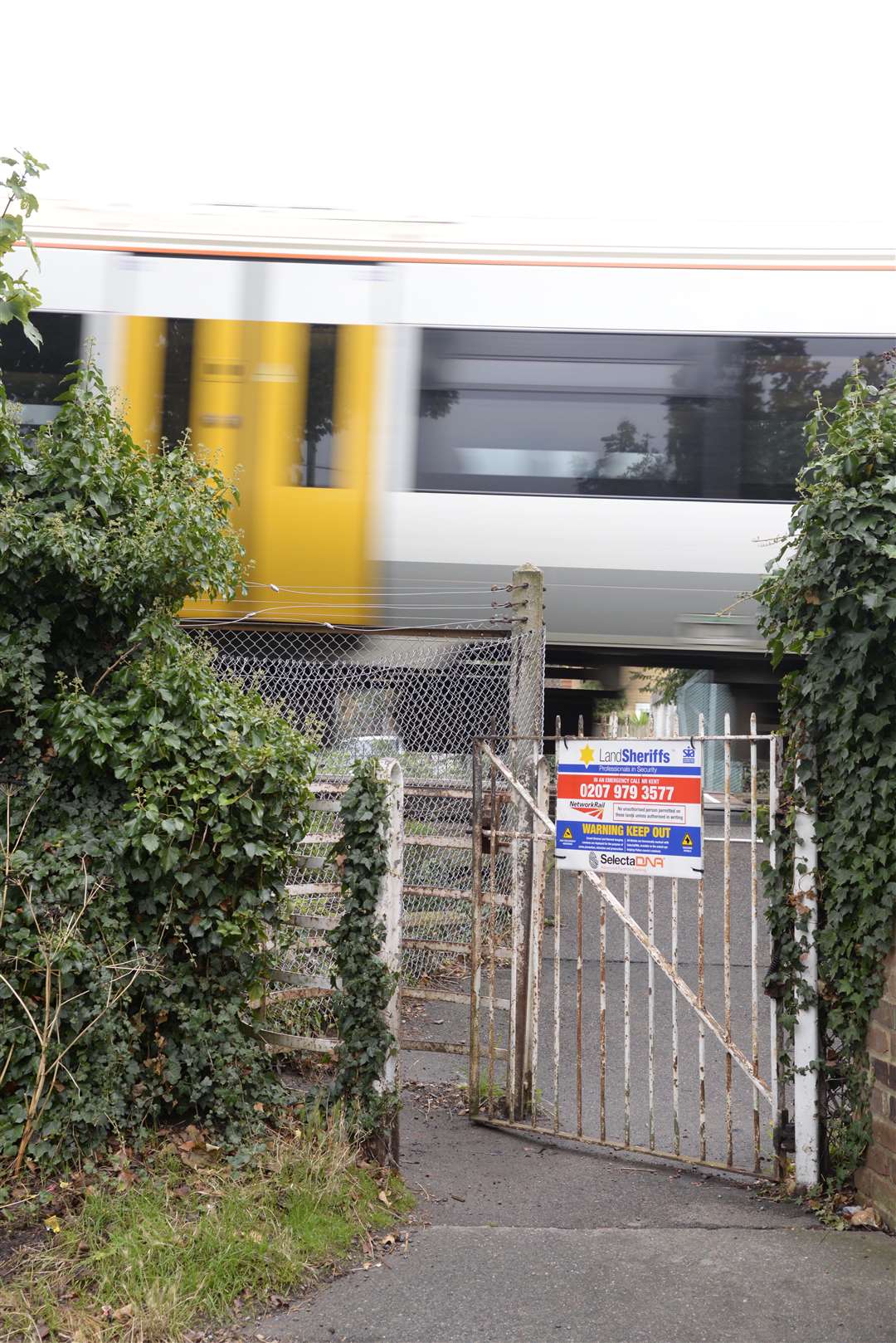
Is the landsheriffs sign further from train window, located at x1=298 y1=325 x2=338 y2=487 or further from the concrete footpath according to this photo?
train window, located at x1=298 y1=325 x2=338 y2=487

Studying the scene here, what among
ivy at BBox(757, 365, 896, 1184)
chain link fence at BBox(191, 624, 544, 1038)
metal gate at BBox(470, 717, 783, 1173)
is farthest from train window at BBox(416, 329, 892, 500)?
ivy at BBox(757, 365, 896, 1184)

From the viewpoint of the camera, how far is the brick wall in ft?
12.8

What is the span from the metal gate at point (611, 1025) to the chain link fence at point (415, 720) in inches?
13.9

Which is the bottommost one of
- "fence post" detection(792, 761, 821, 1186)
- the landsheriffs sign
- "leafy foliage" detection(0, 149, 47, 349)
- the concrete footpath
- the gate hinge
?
the concrete footpath

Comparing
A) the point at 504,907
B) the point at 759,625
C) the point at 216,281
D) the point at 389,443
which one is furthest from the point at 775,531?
the point at 216,281

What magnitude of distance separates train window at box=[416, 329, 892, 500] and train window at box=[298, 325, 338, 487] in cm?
67

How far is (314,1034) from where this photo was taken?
5.60 m

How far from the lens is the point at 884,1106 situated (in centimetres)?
396

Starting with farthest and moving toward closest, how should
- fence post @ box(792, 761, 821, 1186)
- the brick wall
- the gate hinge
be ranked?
the gate hinge → fence post @ box(792, 761, 821, 1186) → the brick wall

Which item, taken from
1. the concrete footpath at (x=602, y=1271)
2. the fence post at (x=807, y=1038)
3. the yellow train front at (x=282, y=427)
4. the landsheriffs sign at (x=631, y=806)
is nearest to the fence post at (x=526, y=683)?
the landsheriffs sign at (x=631, y=806)

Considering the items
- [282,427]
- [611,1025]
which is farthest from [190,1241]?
[282,427]

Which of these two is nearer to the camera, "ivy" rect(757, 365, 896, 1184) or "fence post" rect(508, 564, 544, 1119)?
"ivy" rect(757, 365, 896, 1184)

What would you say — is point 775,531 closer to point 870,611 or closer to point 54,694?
point 870,611

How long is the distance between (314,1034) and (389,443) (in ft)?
14.6
